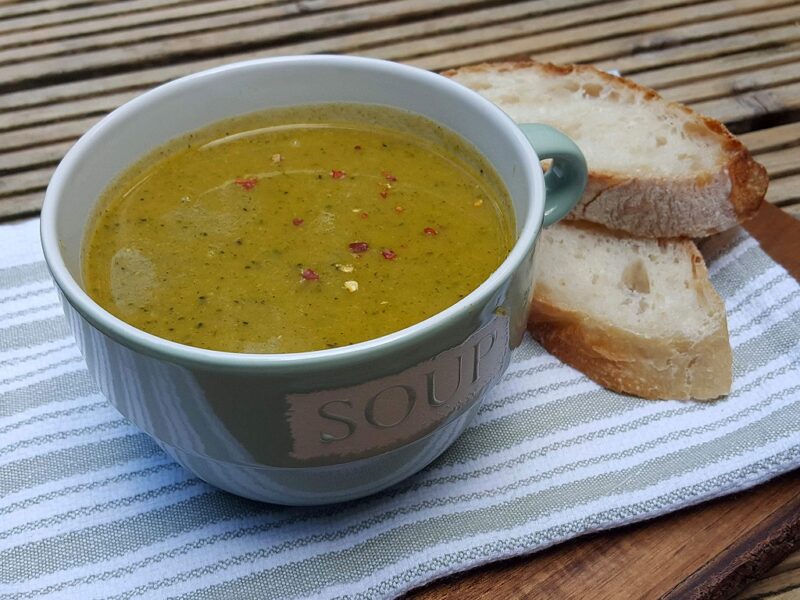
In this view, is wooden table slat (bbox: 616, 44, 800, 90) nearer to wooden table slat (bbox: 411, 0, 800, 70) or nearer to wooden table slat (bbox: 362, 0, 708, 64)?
wooden table slat (bbox: 411, 0, 800, 70)

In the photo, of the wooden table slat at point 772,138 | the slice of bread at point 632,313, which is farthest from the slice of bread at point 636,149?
the wooden table slat at point 772,138

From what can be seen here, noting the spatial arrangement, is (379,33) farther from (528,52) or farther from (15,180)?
(15,180)

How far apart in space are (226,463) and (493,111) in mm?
607

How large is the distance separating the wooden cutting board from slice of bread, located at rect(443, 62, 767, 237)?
1.75 ft

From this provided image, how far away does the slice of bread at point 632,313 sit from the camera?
4.64 ft

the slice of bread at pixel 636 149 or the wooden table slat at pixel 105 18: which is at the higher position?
the slice of bread at pixel 636 149

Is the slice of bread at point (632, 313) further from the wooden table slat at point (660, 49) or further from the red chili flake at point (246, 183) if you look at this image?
the wooden table slat at point (660, 49)

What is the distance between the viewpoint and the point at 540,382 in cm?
143

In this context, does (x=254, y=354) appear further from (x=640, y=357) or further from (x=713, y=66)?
(x=713, y=66)

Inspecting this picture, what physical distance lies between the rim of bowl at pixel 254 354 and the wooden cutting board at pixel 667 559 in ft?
1.23

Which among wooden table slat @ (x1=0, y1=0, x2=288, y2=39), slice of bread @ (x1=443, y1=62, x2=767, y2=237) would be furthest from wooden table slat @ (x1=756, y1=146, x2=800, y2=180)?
wooden table slat @ (x1=0, y1=0, x2=288, y2=39)

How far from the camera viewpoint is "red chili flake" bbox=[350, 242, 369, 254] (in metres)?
1.24

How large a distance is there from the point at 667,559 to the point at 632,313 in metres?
0.49

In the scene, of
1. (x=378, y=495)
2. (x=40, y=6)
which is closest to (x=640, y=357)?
(x=378, y=495)
